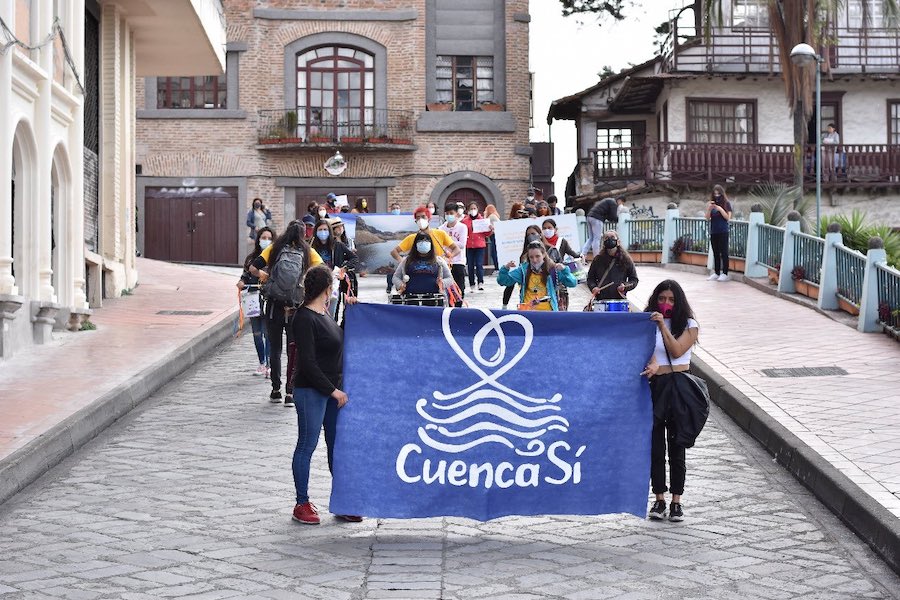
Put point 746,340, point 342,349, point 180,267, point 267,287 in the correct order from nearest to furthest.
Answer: point 342,349 < point 267,287 < point 746,340 < point 180,267

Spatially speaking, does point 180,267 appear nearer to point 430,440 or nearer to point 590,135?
point 590,135

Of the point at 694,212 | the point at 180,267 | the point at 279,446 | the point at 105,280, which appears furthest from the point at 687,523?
the point at 694,212

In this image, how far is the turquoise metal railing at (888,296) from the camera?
56.7 feet

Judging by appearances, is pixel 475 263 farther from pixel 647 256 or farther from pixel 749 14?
pixel 749 14

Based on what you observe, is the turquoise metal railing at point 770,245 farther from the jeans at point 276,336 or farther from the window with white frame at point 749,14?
the window with white frame at point 749,14

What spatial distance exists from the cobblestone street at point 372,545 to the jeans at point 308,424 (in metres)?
0.30

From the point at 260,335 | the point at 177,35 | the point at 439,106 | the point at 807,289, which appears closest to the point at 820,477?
the point at 260,335

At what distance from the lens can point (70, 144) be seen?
19062 mm

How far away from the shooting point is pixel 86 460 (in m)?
11.1

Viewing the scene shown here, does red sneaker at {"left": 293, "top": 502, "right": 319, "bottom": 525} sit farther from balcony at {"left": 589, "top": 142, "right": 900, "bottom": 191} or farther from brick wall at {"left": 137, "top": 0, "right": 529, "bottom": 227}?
brick wall at {"left": 137, "top": 0, "right": 529, "bottom": 227}

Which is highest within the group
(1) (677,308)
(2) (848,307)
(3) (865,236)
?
(3) (865,236)

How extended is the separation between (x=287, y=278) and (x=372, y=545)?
5.40m

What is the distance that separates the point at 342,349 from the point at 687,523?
241cm

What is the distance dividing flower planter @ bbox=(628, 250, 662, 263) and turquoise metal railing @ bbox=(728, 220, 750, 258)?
141 inches
